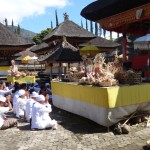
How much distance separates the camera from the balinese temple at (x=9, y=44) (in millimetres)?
23875

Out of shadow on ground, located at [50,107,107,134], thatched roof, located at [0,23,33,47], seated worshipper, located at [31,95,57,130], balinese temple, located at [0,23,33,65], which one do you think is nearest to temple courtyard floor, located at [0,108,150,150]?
shadow on ground, located at [50,107,107,134]

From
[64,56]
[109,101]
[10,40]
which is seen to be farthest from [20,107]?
[10,40]

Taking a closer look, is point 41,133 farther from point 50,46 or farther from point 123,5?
point 50,46

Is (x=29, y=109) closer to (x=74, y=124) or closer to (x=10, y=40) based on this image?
(x=74, y=124)

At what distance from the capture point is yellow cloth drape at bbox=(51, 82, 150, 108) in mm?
7723

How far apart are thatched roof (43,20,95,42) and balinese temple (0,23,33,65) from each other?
252 cm

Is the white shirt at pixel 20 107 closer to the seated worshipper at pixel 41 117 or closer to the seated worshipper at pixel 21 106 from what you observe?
Result: the seated worshipper at pixel 21 106

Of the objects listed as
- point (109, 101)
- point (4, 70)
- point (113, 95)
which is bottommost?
point (109, 101)

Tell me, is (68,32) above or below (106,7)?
above

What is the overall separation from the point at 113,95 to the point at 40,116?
2143mm

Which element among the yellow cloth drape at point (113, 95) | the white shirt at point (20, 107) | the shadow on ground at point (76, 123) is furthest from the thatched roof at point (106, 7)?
the white shirt at point (20, 107)

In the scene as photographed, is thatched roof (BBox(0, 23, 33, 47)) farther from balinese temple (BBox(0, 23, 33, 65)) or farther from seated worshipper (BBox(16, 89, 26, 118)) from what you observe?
seated worshipper (BBox(16, 89, 26, 118))

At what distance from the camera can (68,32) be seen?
27.2m

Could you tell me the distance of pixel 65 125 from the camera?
8758mm
